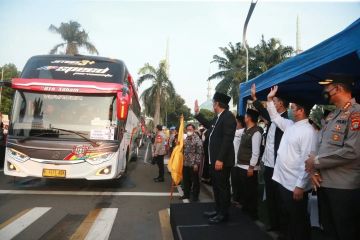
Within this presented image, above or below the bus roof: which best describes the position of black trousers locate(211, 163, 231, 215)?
below

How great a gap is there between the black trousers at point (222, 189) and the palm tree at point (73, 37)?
96.2ft

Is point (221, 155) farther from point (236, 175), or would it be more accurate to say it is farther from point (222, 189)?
point (236, 175)

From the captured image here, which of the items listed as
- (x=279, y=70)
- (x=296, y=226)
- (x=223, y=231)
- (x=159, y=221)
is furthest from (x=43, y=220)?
(x=279, y=70)

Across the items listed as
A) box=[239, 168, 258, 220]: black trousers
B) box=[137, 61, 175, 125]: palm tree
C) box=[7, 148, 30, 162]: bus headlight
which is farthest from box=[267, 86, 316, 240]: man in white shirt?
box=[137, 61, 175, 125]: palm tree

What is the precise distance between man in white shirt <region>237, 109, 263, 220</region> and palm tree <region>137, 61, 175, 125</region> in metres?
31.2

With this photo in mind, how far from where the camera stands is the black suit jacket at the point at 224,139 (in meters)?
4.68

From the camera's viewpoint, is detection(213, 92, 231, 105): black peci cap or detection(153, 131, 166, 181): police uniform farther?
detection(153, 131, 166, 181): police uniform

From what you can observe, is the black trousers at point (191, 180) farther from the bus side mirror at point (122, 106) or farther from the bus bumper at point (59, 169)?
the bus side mirror at point (122, 106)

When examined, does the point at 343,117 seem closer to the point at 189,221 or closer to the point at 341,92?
the point at 341,92

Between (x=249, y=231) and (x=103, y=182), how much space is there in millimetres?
6417

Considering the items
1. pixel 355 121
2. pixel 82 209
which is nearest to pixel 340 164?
pixel 355 121

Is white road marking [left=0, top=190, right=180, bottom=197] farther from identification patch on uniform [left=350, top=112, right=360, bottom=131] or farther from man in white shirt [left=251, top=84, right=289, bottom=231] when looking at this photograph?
identification patch on uniform [left=350, top=112, right=360, bottom=131]

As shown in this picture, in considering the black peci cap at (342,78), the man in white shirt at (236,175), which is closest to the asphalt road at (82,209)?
the man in white shirt at (236,175)

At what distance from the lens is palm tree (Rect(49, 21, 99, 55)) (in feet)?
103
